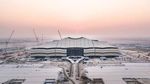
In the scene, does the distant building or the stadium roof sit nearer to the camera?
the distant building

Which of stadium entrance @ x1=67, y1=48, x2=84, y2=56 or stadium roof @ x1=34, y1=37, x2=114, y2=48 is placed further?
stadium roof @ x1=34, y1=37, x2=114, y2=48

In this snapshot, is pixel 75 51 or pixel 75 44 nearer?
pixel 75 51

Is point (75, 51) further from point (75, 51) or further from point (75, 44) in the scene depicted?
point (75, 44)

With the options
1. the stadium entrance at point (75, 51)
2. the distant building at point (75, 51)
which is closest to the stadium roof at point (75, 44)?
the distant building at point (75, 51)

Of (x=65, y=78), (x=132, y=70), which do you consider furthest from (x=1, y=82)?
(x=132, y=70)

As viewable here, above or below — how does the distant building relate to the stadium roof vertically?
below

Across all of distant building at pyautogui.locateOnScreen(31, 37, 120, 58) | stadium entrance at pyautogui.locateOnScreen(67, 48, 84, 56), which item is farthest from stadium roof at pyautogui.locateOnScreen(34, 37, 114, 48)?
stadium entrance at pyautogui.locateOnScreen(67, 48, 84, 56)

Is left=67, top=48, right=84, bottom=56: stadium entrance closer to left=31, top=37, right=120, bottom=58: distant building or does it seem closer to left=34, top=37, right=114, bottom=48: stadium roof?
left=31, top=37, right=120, bottom=58: distant building

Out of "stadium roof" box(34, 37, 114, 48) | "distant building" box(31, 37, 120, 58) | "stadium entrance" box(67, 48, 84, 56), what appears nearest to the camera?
"distant building" box(31, 37, 120, 58)

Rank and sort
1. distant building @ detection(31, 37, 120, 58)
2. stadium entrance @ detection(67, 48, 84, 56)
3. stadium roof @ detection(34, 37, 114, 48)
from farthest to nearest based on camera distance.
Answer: stadium roof @ detection(34, 37, 114, 48) → stadium entrance @ detection(67, 48, 84, 56) → distant building @ detection(31, 37, 120, 58)

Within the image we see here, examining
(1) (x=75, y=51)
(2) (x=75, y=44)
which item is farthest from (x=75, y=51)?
(2) (x=75, y=44)

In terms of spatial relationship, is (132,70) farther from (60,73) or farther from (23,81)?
(23,81)
